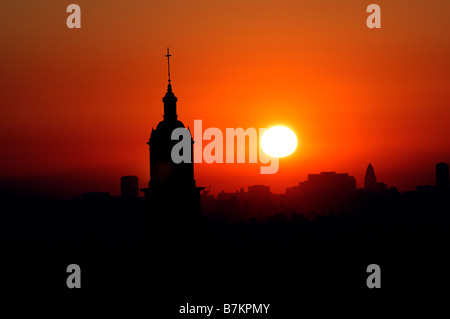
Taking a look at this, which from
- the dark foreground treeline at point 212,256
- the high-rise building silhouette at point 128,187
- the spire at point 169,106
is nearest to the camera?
the spire at point 169,106

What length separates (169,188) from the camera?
59281 millimetres

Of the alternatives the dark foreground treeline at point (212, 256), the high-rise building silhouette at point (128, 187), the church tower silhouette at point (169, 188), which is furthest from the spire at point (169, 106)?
the high-rise building silhouette at point (128, 187)

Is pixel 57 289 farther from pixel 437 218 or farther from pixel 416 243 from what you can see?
pixel 437 218

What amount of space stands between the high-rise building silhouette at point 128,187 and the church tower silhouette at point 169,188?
44839mm

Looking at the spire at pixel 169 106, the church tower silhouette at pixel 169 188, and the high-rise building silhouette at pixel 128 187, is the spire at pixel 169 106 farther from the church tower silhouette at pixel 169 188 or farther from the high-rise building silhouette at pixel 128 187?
the high-rise building silhouette at pixel 128 187

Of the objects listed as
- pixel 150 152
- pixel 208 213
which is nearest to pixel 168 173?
pixel 150 152

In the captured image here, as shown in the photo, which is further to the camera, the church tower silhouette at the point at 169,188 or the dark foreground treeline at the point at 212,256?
the dark foreground treeline at the point at 212,256

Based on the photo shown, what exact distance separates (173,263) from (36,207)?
7881 cm

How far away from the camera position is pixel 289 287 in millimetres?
78500

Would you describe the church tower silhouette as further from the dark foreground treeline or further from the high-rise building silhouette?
the high-rise building silhouette

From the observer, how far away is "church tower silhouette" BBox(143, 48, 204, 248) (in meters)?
58.5

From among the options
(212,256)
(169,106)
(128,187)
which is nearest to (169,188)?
(169,106)

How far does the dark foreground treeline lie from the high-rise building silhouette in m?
2.70

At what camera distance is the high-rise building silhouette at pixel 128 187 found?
107 m
